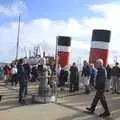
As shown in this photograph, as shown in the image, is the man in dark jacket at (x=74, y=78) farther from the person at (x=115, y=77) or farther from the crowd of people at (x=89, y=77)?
the person at (x=115, y=77)

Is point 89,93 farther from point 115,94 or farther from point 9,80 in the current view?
Result: point 9,80

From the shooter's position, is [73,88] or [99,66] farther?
[73,88]

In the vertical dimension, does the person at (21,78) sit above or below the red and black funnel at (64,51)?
below

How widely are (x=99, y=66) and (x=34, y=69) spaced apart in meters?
16.9

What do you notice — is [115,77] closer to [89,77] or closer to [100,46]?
[89,77]

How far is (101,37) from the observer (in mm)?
25578

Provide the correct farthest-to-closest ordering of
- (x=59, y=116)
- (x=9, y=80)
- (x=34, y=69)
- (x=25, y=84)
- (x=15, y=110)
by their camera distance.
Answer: (x=34, y=69) → (x=9, y=80) → (x=25, y=84) → (x=15, y=110) → (x=59, y=116)

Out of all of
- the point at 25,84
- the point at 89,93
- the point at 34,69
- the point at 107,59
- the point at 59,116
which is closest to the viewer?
the point at 59,116

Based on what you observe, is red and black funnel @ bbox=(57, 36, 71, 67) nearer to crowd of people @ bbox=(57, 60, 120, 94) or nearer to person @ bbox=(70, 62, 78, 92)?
crowd of people @ bbox=(57, 60, 120, 94)

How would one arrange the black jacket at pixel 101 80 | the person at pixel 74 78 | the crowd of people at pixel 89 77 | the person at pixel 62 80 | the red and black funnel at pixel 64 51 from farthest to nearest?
the red and black funnel at pixel 64 51, the person at pixel 62 80, the person at pixel 74 78, the crowd of people at pixel 89 77, the black jacket at pixel 101 80

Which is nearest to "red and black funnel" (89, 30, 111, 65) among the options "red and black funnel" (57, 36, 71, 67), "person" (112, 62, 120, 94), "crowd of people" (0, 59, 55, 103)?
"person" (112, 62, 120, 94)

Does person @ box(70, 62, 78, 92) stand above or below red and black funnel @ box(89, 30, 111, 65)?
below

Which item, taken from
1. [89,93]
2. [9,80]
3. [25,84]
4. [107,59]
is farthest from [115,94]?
[9,80]

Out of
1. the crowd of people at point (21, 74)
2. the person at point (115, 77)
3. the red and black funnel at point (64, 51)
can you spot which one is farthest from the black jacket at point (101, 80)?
the red and black funnel at point (64, 51)
